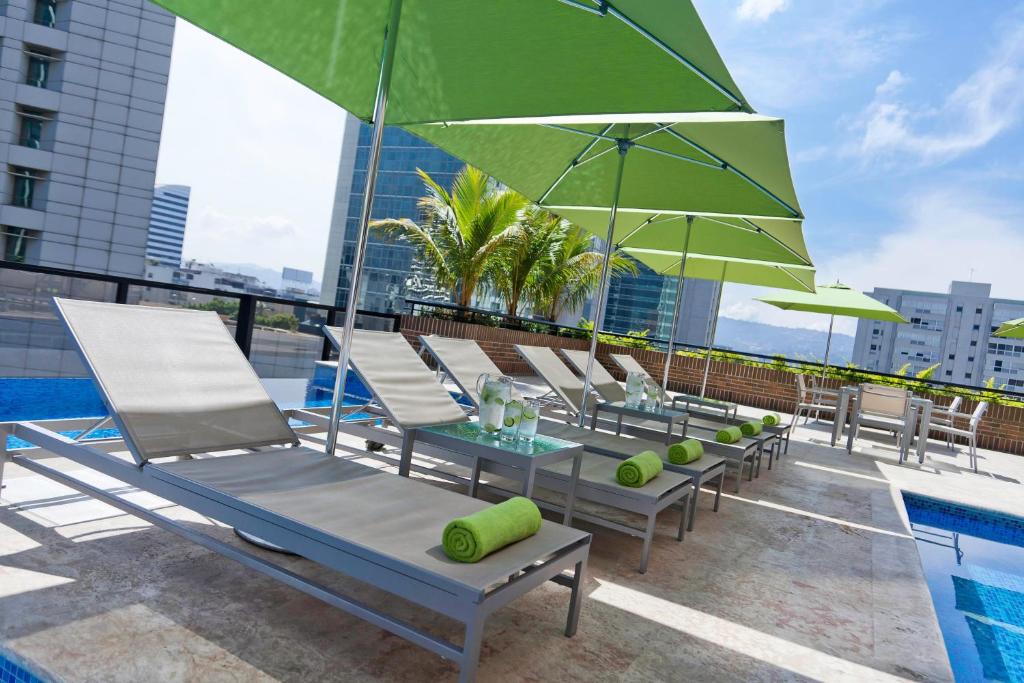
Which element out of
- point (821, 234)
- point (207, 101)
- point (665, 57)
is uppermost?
point (821, 234)

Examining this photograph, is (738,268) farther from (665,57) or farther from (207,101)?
(207,101)

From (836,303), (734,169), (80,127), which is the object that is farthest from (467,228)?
(80,127)

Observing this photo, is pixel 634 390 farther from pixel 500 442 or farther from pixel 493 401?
pixel 500 442

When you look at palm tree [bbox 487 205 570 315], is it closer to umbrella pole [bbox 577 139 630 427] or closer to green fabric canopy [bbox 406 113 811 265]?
green fabric canopy [bbox 406 113 811 265]

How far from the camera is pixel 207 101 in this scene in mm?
62469

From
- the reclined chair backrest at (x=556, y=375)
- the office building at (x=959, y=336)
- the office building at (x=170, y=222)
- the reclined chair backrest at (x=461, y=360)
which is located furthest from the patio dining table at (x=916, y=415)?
the office building at (x=170, y=222)

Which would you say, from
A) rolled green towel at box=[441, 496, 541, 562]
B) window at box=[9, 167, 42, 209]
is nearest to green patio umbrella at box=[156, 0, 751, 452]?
rolled green towel at box=[441, 496, 541, 562]

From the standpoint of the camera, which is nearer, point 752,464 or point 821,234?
point 752,464

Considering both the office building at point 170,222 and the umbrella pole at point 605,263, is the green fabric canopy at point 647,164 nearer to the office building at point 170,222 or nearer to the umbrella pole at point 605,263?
the umbrella pole at point 605,263

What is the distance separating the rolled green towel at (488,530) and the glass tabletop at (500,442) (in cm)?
81

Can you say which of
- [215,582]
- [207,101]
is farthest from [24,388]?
[207,101]

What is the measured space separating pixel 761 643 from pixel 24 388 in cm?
525

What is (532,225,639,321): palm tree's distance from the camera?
13.9m

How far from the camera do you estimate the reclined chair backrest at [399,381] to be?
3.86 m
